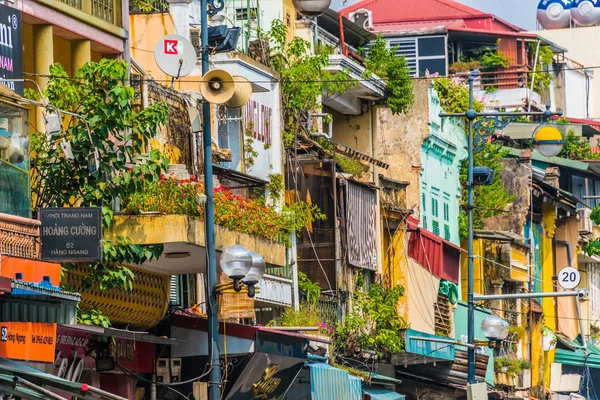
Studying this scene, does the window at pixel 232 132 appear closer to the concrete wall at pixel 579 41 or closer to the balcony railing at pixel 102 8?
the balcony railing at pixel 102 8

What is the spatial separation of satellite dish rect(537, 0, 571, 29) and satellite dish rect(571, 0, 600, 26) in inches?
14.0

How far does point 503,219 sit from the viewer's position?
47.5 metres

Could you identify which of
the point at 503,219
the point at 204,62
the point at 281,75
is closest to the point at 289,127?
the point at 281,75

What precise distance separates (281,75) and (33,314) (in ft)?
44.0

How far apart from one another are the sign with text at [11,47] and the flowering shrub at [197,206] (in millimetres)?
2018

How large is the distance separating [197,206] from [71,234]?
11.4 feet

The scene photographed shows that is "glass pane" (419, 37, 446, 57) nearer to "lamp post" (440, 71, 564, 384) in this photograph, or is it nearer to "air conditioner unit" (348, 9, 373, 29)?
"air conditioner unit" (348, 9, 373, 29)

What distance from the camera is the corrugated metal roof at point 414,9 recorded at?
67.6 m

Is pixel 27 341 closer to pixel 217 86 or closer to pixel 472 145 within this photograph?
pixel 217 86

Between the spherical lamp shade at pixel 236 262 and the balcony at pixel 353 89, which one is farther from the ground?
the balcony at pixel 353 89

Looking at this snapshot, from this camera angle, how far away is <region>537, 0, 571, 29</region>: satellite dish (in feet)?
254

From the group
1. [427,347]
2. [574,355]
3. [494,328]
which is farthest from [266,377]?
[574,355]

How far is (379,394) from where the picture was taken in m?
31.8

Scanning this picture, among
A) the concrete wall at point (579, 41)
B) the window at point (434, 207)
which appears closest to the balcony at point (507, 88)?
the concrete wall at point (579, 41)
